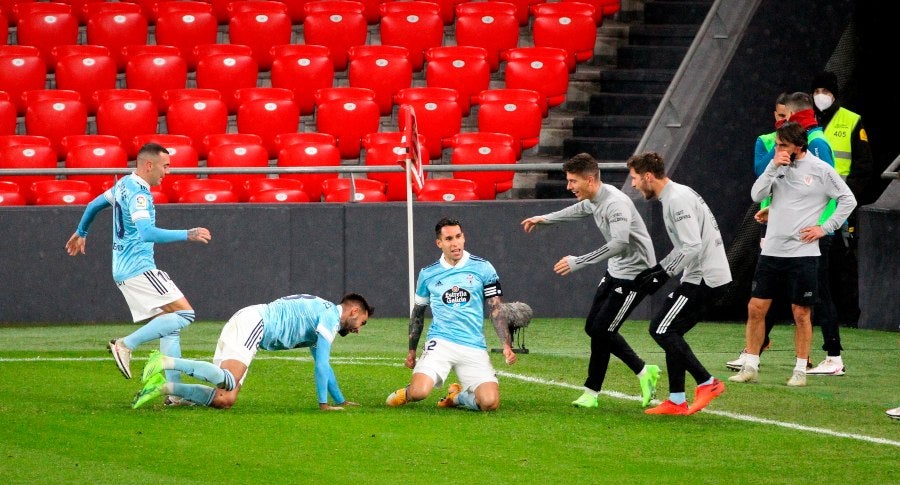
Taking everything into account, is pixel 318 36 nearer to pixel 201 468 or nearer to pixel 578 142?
pixel 578 142

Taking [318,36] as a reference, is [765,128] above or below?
below

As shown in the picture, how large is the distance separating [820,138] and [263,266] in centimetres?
645

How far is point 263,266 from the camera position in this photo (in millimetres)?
15188

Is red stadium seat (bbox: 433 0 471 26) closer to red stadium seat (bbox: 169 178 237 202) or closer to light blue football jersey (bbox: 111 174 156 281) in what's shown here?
red stadium seat (bbox: 169 178 237 202)

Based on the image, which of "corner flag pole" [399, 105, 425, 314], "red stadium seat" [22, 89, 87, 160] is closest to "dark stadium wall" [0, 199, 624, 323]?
"corner flag pole" [399, 105, 425, 314]

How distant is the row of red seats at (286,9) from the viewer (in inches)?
721

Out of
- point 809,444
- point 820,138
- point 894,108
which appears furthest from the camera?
point 894,108

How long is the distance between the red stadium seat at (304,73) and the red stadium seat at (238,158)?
1530 mm

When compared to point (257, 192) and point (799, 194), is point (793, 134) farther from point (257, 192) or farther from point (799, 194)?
point (257, 192)

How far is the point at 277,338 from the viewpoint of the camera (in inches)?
371

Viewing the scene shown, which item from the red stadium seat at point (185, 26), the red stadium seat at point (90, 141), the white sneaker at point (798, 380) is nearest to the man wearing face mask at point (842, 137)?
the white sneaker at point (798, 380)

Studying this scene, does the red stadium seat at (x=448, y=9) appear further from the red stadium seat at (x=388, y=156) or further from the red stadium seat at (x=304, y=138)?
the red stadium seat at (x=304, y=138)

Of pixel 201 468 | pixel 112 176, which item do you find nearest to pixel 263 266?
pixel 112 176

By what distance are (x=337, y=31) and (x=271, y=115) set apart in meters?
2.00
